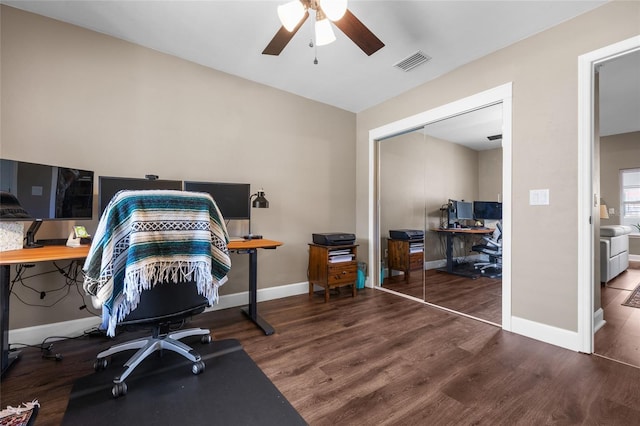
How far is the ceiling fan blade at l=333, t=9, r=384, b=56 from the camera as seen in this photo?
167cm

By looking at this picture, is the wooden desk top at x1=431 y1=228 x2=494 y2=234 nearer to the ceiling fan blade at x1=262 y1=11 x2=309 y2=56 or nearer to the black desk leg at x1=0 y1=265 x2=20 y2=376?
the ceiling fan blade at x1=262 y1=11 x2=309 y2=56

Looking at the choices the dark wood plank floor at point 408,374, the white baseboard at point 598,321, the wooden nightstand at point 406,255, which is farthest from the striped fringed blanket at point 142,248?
the white baseboard at point 598,321

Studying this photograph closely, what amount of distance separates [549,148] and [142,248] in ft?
10.0

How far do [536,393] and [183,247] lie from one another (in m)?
2.25

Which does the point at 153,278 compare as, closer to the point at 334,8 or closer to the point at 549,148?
the point at 334,8

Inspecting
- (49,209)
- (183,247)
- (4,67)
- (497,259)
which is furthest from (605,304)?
(4,67)

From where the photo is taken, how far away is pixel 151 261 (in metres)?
1.43

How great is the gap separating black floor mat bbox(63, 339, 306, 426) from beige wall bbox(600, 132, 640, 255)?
228 inches

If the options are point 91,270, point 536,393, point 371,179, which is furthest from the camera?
point 371,179

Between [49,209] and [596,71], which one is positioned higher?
[596,71]

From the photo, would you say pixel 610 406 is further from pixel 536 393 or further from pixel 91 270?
pixel 91 270

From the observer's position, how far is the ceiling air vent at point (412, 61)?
8.57 ft

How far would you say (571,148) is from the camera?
2.05 m

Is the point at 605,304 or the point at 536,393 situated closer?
the point at 536,393
